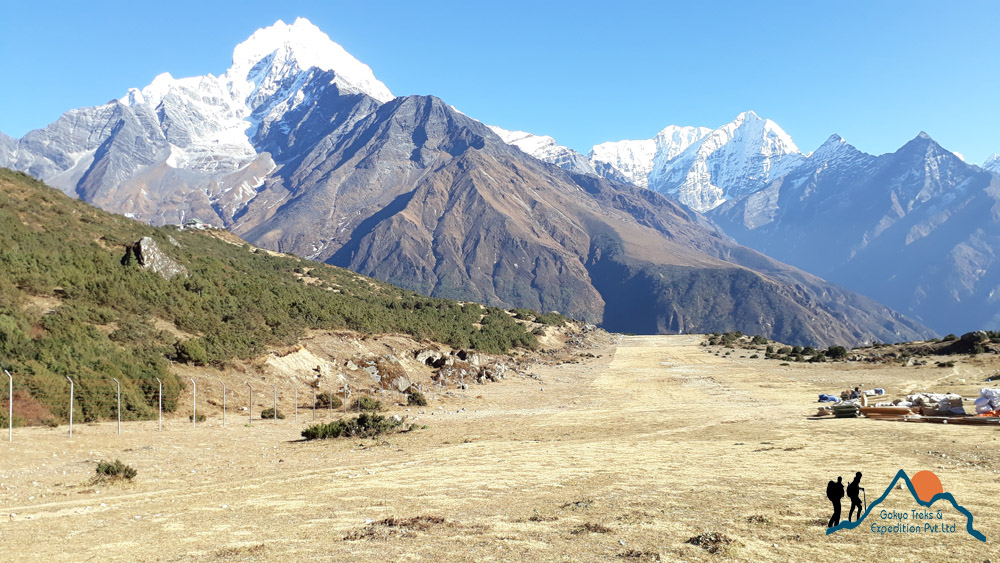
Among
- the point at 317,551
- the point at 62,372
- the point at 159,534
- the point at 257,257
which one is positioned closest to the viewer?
the point at 317,551

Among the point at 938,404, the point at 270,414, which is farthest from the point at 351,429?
the point at 938,404

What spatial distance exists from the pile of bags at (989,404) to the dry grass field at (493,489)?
7.84ft

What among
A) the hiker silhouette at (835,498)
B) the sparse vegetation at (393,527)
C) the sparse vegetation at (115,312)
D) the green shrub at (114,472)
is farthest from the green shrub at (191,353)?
the hiker silhouette at (835,498)

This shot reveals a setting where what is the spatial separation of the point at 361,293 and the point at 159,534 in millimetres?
54643

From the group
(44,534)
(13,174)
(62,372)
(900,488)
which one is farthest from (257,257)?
(900,488)

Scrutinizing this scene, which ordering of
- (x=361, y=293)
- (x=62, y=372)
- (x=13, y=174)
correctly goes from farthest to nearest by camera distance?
1. (x=361, y=293)
2. (x=13, y=174)
3. (x=62, y=372)

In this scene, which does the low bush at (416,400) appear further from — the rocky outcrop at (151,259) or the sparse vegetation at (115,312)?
the rocky outcrop at (151,259)

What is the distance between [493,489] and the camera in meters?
12.7

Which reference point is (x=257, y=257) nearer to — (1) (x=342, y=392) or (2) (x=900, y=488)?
(1) (x=342, y=392)

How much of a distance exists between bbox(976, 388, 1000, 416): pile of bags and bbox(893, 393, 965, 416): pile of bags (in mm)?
640

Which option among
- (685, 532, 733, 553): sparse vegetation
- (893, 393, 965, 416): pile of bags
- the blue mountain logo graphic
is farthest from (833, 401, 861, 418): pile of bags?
(685, 532, 733, 553): sparse vegetation

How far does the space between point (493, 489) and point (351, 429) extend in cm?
1153

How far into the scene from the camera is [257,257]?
68.6m

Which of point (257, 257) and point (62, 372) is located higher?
point (257, 257)
